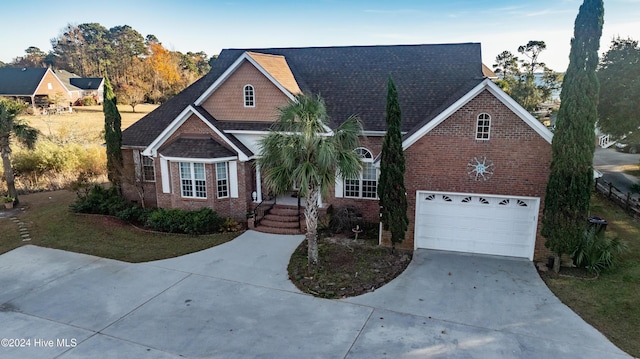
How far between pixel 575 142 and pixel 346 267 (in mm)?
7704

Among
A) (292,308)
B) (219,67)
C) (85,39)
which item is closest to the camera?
(292,308)

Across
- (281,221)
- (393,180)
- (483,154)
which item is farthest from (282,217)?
(483,154)

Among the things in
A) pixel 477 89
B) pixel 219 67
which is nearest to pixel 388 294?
pixel 477 89

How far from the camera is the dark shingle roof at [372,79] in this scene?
18297mm

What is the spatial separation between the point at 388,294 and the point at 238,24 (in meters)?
22.3

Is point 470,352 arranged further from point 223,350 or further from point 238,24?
point 238,24

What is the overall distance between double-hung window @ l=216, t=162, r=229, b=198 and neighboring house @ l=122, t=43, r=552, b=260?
0.14 ft

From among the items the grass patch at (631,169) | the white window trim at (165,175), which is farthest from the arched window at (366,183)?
the grass patch at (631,169)

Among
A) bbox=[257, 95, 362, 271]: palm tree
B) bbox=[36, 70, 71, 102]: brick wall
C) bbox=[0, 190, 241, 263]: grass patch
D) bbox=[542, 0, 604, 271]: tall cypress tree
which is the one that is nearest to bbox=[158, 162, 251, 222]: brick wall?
bbox=[0, 190, 241, 263]: grass patch

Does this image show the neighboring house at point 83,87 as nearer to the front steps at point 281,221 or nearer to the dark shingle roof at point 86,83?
the dark shingle roof at point 86,83

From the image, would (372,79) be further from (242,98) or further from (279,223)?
(279,223)

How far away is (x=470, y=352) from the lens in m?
8.83

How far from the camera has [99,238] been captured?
53.8 feet

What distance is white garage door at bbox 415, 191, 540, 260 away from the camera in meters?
13.7
